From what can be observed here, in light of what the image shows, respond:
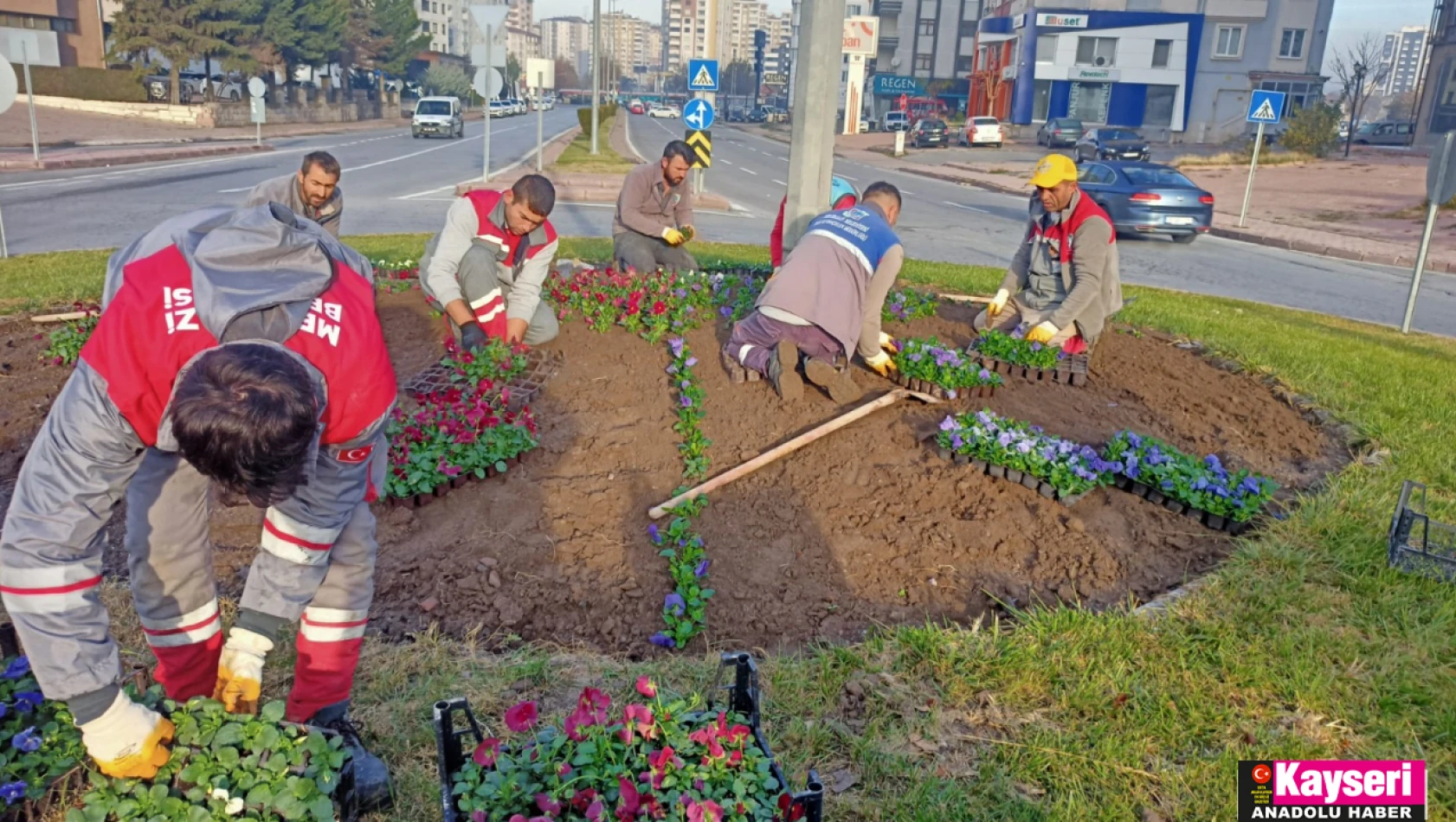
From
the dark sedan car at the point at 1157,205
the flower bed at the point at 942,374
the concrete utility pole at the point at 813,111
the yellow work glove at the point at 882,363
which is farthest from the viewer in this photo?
the dark sedan car at the point at 1157,205

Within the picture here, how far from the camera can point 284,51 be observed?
158 feet

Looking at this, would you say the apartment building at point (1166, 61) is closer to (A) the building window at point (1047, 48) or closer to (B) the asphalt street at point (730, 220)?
(A) the building window at point (1047, 48)

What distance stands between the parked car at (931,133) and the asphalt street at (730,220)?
17.4 metres

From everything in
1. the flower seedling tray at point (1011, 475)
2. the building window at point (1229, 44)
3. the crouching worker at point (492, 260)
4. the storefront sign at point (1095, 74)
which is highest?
the building window at point (1229, 44)

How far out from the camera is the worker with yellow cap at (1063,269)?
5.91 meters

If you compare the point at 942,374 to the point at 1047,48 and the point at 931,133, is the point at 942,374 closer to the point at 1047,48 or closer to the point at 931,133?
the point at 931,133

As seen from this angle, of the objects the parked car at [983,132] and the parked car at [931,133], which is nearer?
the parked car at [983,132]

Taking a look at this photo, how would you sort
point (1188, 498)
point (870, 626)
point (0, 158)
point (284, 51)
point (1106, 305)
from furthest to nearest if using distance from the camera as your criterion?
point (284, 51), point (0, 158), point (1106, 305), point (1188, 498), point (870, 626)

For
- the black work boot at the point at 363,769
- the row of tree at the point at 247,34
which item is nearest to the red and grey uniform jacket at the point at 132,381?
the black work boot at the point at 363,769

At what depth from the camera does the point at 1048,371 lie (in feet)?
19.4

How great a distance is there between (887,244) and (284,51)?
168 feet

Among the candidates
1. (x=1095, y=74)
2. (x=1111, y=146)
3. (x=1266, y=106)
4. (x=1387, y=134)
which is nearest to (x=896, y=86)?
(x=1095, y=74)

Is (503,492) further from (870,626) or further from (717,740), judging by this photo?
(717,740)

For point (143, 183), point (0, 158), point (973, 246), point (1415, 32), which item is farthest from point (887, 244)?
point (1415, 32)
